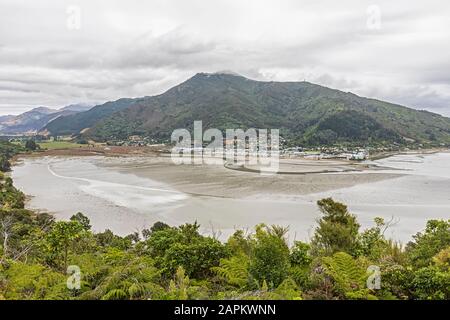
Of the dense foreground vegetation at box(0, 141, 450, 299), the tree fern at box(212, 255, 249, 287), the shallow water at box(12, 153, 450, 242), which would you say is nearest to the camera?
the dense foreground vegetation at box(0, 141, 450, 299)

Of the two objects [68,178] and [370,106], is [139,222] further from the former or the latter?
[370,106]

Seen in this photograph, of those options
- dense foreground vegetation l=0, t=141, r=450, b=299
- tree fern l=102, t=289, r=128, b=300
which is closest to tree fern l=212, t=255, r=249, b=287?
dense foreground vegetation l=0, t=141, r=450, b=299

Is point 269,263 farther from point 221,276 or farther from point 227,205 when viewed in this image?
point 227,205

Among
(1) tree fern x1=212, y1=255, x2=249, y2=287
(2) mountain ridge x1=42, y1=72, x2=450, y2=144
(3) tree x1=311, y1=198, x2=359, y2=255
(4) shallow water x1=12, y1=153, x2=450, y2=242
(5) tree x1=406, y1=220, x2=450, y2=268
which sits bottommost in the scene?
(4) shallow water x1=12, y1=153, x2=450, y2=242

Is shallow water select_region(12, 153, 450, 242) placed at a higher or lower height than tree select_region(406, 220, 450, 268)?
lower

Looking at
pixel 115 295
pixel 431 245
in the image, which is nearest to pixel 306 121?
pixel 431 245

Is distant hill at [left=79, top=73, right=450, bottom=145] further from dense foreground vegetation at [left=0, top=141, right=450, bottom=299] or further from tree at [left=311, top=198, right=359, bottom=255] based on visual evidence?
dense foreground vegetation at [left=0, top=141, right=450, bottom=299]

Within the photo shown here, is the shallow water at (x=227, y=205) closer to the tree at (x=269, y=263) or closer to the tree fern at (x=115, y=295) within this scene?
the tree at (x=269, y=263)

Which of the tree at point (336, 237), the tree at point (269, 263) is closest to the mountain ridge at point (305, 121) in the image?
the tree at point (336, 237)
